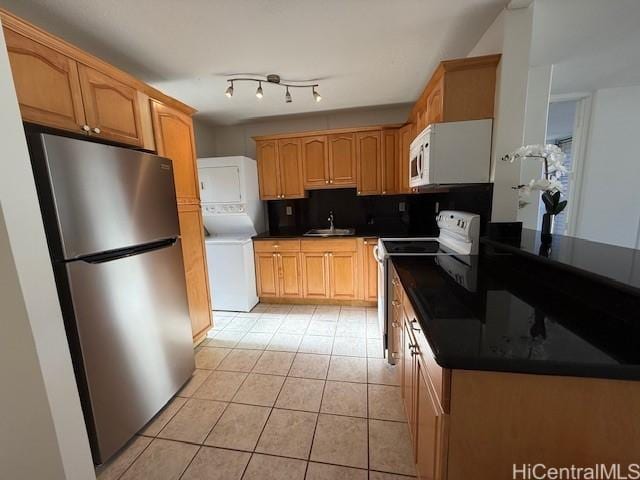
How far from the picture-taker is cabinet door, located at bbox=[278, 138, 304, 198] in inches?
128

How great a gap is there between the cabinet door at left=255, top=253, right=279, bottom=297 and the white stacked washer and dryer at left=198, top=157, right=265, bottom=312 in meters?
0.08

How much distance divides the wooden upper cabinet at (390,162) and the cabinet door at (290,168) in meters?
1.01

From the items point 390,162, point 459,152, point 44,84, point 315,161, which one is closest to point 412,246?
point 459,152

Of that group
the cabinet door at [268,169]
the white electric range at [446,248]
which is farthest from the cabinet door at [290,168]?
the white electric range at [446,248]

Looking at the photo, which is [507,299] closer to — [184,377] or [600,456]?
[600,456]

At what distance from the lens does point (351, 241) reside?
3002 mm

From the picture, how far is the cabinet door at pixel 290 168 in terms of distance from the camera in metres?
3.26

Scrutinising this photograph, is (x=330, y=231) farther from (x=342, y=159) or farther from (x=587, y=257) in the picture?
(x=587, y=257)

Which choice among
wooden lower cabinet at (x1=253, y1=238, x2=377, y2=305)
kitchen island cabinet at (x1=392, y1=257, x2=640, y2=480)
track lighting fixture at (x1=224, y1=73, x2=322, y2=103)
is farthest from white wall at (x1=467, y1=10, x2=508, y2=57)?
wooden lower cabinet at (x1=253, y1=238, x2=377, y2=305)

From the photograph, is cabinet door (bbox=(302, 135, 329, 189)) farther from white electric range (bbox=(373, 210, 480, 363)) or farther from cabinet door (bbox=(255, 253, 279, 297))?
white electric range (bbox=(373, 210, 480, 363))

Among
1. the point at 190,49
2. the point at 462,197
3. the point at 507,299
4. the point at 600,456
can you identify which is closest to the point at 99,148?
the point at 190,49

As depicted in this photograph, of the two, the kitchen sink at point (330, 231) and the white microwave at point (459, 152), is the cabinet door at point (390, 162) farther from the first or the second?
the white microwave at point (459, 152)

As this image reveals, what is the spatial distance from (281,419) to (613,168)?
4.02m

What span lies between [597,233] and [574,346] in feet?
A: 10.8
